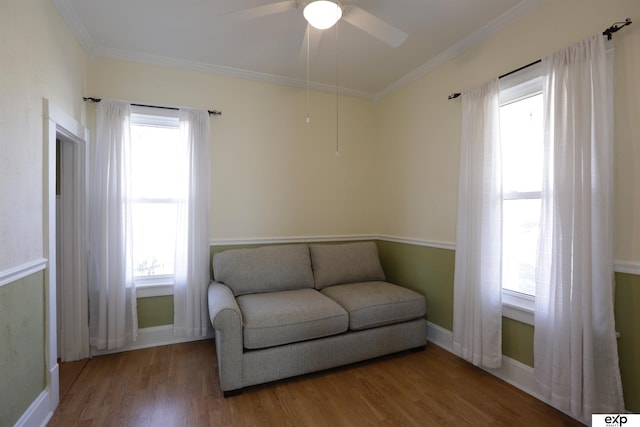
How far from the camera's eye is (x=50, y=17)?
1.95 metres

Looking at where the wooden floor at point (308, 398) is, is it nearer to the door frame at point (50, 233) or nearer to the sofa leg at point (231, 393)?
the sofa leg at point (231, 393)

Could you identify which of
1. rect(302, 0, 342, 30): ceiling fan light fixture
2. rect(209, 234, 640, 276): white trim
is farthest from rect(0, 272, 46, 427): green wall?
rect(302, 0, 342, 30): ceiling fan light fixture

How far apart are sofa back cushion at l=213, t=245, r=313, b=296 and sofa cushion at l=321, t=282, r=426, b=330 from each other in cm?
34

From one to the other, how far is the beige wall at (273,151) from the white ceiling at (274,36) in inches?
7.3

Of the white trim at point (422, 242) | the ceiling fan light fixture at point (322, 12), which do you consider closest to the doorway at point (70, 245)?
the ceiling fan light fixture at point (322, 12)

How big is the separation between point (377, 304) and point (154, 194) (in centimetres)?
239

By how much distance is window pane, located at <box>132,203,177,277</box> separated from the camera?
2.84 m

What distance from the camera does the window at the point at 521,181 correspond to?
6.95ft

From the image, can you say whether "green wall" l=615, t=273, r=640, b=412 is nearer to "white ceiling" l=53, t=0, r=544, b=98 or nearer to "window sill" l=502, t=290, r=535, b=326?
"window sill" l=502, t=290, r=535, b=326

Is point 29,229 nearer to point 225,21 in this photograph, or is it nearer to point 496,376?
point 225,21

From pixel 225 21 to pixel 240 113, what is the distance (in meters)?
0.98

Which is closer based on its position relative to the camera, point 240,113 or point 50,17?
point 50,17

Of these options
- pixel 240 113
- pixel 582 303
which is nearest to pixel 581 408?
pixel 582 303

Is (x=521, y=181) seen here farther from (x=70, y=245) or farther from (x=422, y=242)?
(x=70, y=245)
